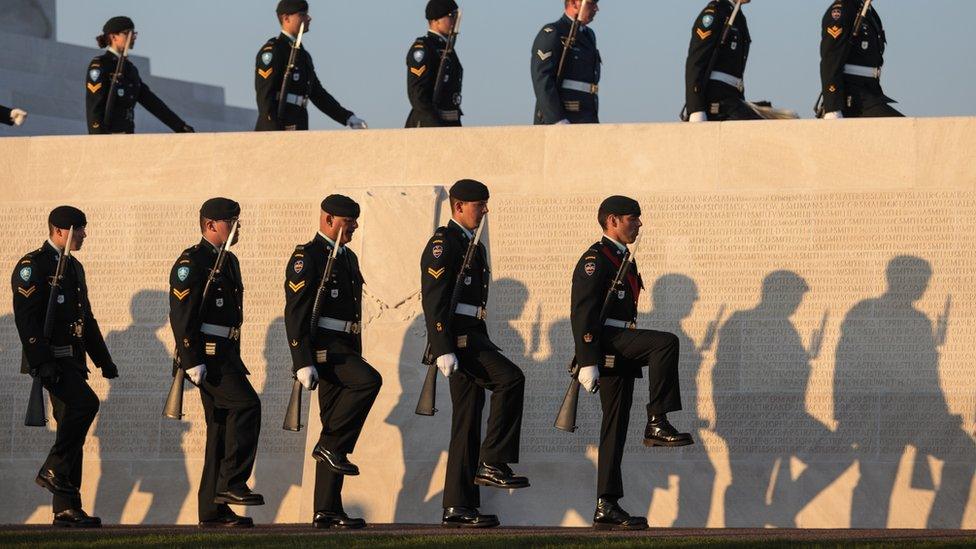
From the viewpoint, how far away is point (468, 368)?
11.8 m

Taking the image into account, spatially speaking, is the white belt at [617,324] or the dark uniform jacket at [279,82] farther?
the dark uniform jacket at [279,82]

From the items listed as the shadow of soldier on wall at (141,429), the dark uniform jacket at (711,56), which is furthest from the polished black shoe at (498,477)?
the dark uniform jacket at (711,56)

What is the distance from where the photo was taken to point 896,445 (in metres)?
13.1

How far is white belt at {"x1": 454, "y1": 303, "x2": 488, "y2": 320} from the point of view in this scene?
39.0 feet

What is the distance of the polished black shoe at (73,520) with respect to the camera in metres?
12.5

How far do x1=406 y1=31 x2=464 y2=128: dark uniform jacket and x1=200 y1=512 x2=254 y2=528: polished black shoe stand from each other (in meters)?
4.04

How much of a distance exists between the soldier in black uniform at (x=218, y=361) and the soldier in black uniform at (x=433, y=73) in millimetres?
3131

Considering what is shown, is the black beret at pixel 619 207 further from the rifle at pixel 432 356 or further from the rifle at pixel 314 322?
the rifle at pixel 314 322

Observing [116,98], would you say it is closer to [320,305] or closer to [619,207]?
[320,305]

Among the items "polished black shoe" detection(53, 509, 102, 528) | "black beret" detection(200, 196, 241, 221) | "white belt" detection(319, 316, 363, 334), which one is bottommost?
"polished black shoe" detection(53, 509, 102, 528)

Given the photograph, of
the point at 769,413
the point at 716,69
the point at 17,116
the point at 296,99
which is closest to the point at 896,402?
the point at 769,413

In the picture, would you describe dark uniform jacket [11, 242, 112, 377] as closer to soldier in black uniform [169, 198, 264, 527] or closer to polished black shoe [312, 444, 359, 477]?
soldier in black uniform [169, 198, 264, 527]

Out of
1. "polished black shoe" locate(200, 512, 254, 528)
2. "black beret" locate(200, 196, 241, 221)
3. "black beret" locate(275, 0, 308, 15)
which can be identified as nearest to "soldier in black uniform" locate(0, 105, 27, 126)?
"black beret" locate(275, 0, 308, 15)

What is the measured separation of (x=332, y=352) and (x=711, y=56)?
4.43 metres
